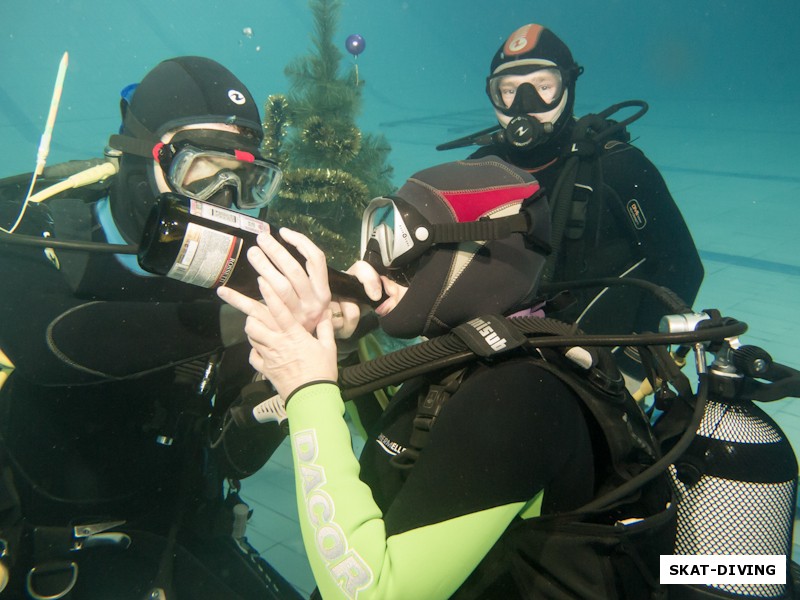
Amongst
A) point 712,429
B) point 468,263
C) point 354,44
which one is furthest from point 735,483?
point 354,44

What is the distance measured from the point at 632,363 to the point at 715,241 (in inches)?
293

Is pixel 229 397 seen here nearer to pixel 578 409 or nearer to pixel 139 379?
pixel 139 379

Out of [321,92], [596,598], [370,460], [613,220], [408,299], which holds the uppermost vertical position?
[321,92]

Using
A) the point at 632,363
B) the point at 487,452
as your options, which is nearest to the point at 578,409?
the point at 487,452

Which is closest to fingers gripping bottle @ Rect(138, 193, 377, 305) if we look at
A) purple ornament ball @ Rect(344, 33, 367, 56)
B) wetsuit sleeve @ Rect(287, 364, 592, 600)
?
wetsuit sleeve @ Rect(287, 364, 592, 600)

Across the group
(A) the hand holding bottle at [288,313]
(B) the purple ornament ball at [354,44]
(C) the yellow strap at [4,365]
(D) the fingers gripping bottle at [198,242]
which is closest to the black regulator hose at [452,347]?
(A) the hand holding bottle at [288,313]

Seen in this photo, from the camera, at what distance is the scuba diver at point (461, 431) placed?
1312mm

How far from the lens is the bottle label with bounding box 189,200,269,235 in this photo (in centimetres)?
145

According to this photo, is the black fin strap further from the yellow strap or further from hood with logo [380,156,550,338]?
the yellow strap

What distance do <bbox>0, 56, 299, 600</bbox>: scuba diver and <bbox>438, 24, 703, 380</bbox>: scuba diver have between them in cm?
169

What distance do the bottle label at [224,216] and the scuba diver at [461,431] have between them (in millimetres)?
89

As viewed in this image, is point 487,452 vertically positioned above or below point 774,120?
below

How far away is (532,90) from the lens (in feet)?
12.2

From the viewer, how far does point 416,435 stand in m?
1.46
